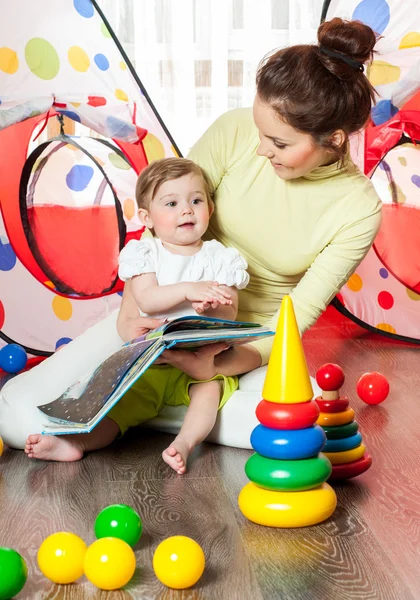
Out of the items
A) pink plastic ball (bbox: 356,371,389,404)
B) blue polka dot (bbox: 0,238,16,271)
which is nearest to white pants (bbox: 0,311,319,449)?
pink plastic ball (bbox: 356,371,389,404)

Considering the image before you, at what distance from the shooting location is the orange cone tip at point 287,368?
4.09 ft

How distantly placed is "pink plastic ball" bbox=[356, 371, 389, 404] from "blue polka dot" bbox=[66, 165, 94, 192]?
1074mm

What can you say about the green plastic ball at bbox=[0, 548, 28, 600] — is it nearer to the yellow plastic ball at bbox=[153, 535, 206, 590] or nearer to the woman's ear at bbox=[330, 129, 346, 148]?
the yellow plastic ball at bbox=[153, 535, 206, 590]

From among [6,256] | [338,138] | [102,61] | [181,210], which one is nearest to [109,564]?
[181,210]

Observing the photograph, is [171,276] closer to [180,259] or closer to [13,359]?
[180,259]

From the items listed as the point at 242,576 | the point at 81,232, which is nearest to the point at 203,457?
the point at 242,576

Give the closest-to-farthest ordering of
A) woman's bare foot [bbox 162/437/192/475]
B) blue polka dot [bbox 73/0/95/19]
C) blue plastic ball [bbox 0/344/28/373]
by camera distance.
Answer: woman's bare foot [bbox 162/437/192/475], blue plastic ball [bbox 0/344/28/373], blue polka dot [bbox 73/0/95/19]

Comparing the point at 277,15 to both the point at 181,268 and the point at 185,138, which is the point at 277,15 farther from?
the point at 181,268

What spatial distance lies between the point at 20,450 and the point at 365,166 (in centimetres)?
161

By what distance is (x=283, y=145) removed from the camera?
5.07 feet

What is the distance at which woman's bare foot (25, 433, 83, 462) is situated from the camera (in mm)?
1539

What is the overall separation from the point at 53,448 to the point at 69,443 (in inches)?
1.4

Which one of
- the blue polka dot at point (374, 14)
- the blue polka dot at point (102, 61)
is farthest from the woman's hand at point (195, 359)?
the blue polka dot at point (374, 14)

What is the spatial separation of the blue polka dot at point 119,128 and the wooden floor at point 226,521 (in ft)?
3.66
